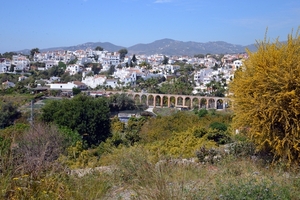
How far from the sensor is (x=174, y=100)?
46219mm

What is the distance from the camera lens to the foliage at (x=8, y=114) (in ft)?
85.0

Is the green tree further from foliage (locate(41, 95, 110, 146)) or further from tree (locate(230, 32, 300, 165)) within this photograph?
tree (locate(230, 32, 300, 165))

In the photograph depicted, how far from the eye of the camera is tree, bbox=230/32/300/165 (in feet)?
18.1

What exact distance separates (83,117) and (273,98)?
597 inches

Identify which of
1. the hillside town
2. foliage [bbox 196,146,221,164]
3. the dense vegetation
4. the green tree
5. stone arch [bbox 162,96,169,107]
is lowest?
stone arch [bbox 162,96,169,107]

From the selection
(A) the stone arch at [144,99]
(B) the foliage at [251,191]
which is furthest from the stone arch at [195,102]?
(B) the foliage at [251,191]

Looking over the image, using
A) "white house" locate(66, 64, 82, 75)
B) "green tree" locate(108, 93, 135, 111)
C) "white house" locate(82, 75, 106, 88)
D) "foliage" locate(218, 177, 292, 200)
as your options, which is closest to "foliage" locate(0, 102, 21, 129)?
"green tree" locate(108, 93, 135, 111)

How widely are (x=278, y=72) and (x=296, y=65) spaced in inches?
12.6

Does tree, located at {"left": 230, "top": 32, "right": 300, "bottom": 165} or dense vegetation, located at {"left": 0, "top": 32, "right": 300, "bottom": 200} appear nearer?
dense vegetation, located at {"left": 0, "top": 32, "right": 300, "bottom": 200}

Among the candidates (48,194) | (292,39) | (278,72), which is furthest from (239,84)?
(48,194)

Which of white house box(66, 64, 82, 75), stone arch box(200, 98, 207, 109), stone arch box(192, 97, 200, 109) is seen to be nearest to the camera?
stone arch box(192, 97, 200, 109)

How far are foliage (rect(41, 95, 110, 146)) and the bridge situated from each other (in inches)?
Answer: 838

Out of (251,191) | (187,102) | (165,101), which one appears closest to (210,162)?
(251,191)

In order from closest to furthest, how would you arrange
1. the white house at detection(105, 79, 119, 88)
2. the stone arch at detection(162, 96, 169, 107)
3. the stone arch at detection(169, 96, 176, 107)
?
the stone arch at detection(169, 96, 176, 107), the stone arch at detection(162, 96, 169, 107), the white house at detection(105, 79, 119, 88)
